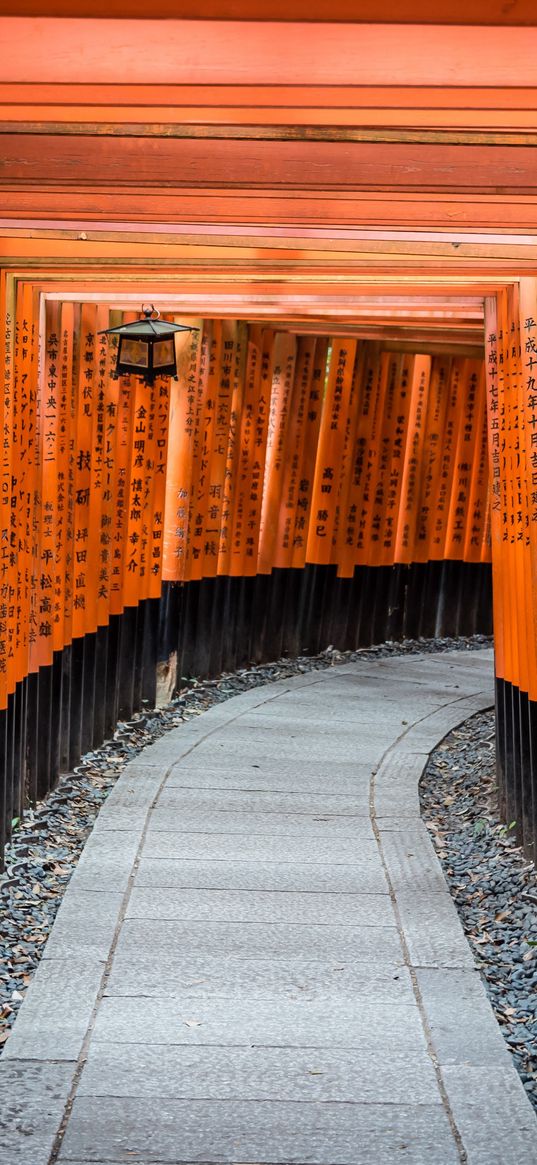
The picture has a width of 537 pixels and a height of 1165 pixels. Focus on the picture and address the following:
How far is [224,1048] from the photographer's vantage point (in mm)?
4230

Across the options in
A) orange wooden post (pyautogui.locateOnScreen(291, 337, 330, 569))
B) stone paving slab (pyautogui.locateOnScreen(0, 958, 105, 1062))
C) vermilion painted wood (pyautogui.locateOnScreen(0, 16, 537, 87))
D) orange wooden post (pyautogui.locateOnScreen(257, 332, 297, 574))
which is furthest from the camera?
orange wooden post (pyautogui.locateOnScreen(291, 337, 330, 569))

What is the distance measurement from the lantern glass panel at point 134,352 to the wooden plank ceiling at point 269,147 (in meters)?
1.11

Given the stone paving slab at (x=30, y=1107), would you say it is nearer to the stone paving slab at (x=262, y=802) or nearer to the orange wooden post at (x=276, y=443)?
the stone paving slab at (x=262, y=802)

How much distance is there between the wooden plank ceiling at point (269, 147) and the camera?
3.10 m

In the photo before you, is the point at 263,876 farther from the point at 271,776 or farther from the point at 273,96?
the point at 273,96

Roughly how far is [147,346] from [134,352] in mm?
99

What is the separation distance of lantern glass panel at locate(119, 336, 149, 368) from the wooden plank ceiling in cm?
111

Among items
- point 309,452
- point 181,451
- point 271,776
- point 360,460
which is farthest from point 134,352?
point 360,460

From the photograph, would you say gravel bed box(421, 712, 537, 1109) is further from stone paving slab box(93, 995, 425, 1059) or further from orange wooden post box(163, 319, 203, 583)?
orange wooden post box(163, 319, 203, 583)

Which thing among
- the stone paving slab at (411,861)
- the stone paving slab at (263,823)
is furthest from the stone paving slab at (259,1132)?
the stone paving slab at (263,823)

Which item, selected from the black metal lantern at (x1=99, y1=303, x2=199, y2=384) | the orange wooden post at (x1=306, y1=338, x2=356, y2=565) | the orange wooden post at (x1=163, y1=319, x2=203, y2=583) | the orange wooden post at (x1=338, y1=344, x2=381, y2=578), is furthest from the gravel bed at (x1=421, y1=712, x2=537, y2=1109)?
the orange wooden post at (x1=338, y1=344, x2=381, y2=578)

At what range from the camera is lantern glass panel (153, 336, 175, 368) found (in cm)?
862

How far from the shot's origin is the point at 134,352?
335 inches

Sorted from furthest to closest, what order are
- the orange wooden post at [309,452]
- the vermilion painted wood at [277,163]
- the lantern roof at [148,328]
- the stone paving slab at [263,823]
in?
the orange wooden post at [309,452] → the lantern roof at [148,328] → the stone paving slab at [263,823] → the vermilion painted wood at [277,163]
